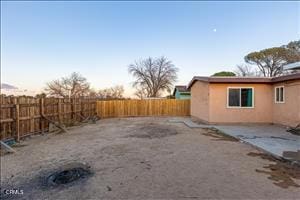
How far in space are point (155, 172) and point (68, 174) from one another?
6.10ft

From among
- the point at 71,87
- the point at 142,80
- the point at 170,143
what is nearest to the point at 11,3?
the point at 170,143

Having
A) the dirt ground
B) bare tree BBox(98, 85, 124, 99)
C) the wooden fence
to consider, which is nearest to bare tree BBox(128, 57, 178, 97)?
bare tree BBox(98, 85, 124, 99)

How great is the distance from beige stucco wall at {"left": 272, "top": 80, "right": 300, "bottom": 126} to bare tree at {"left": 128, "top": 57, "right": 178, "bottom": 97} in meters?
31.4

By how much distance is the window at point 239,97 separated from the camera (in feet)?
43.3

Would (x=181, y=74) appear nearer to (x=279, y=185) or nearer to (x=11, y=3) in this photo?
(x=11, y=3)

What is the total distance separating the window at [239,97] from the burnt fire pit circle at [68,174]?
999 centimetres

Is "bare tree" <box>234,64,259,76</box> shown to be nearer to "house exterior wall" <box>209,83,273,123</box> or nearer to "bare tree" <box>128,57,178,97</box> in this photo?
"bare tree" <box>128,57,178,97</box>

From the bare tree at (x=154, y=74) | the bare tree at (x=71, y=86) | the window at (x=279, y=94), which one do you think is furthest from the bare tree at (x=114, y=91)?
the window at (x=279, y=94)

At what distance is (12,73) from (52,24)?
26.7 feet

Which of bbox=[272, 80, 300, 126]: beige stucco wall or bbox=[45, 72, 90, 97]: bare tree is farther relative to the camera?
bbox=[45, 72, 90, 97]: bare tree

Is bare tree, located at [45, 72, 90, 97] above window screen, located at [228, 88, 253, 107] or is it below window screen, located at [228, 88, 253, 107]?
above

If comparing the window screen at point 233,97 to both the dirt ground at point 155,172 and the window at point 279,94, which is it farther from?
the dirt ground at point 155,172

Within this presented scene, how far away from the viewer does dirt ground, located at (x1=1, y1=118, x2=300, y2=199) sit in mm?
3822

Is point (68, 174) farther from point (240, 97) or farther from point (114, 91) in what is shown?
point (114, 91)
